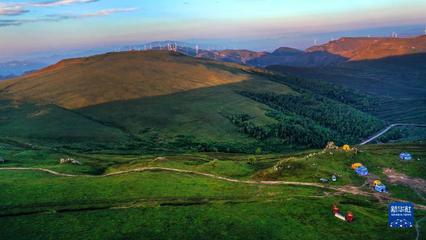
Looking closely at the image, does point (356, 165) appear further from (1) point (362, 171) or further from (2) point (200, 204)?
(2) point (200, 204)

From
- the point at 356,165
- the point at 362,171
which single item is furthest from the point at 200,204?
the point at 356,165

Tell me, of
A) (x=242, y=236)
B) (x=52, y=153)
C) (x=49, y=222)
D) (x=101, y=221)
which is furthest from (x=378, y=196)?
(x=52, y=153)

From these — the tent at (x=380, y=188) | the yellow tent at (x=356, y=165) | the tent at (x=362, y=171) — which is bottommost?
the tent at (x=380, y=188)

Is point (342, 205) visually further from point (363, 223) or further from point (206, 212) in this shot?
point (206, 212)

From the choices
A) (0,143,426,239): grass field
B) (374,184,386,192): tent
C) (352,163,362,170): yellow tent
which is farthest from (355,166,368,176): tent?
(374,184,386,192): tent

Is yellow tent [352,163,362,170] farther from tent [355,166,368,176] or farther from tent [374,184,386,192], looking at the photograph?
tent [374,184,386,192]

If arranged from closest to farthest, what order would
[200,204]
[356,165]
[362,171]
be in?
1. [200,204]
2. [362,171]
3. [356,165]

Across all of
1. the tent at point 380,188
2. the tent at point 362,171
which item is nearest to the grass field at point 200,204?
the tent at point 362,171

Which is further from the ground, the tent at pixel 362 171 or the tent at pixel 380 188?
the tent at pixel 362 171

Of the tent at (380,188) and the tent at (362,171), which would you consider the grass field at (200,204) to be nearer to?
the tent at (362,171)
